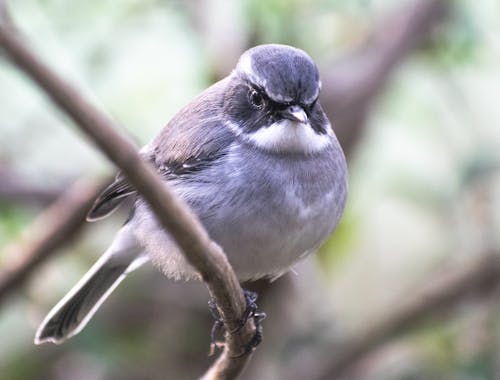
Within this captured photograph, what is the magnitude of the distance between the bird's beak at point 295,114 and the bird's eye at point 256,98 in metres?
0.13

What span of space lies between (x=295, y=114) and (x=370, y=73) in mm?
2169

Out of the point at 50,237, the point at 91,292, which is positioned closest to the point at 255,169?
the point at 91,292

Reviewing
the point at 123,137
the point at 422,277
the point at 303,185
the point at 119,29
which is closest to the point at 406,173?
the point at 422,277

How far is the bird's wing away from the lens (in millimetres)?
3492

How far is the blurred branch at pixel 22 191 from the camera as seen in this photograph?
5.05m

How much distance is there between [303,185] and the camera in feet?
11.1

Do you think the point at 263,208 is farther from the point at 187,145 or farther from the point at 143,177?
the point at 143,177

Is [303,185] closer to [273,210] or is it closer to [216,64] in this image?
[273,210]

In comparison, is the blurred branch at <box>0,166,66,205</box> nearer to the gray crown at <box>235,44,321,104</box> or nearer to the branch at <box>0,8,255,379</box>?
the gray crown at <box>235,44,321,104</box>

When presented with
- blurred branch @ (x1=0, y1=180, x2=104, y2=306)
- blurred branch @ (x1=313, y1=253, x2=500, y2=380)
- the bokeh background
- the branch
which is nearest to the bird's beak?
the branch

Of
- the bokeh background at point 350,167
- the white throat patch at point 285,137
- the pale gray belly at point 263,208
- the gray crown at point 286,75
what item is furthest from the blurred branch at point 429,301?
the gray crown at point 286,75

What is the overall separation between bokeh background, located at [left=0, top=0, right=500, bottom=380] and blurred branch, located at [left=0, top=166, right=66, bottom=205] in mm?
11

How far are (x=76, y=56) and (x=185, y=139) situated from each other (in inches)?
83.1

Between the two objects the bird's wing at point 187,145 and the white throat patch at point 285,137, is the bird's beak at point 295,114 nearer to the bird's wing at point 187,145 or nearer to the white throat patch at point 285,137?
the white throat patch at point 285,137
